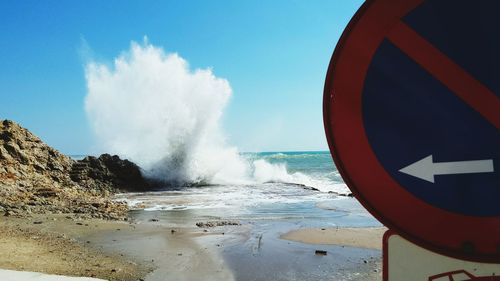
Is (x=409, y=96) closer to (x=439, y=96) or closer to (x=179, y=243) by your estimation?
(x=439, y=96)

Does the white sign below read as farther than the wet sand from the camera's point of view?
No

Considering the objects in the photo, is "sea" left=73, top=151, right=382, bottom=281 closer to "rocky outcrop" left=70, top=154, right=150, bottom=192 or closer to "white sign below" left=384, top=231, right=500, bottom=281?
"rocky outcrop" left=70, top=154, right=150, bottom=192

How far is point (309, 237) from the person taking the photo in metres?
9.09

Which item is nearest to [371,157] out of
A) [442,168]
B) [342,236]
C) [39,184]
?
[442,168]

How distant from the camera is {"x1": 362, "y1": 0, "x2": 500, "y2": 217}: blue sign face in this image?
0.83 metres

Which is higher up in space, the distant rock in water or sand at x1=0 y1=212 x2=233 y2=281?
the distant rock in water

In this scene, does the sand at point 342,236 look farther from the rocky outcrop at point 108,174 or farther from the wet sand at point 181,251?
the rocky outcrop at point 108,174

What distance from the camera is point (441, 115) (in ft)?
2.81

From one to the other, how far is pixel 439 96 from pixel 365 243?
8.26m

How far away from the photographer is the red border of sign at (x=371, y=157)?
32.9 inches

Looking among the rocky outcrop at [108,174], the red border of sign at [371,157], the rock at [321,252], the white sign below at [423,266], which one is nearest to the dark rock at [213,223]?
the rock at [321,252]

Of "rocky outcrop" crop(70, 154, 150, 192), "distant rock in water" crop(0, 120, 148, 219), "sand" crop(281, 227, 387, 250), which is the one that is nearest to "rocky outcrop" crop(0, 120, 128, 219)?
"distant rock in water" crop(0, 120, 148, 219)

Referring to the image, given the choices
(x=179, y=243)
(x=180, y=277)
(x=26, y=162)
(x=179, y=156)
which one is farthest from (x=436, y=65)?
(x=179, y=156)

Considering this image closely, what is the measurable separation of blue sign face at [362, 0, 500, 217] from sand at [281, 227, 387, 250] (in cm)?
788
